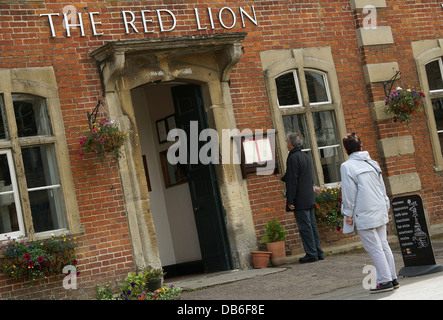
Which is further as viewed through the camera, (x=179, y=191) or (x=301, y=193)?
(x=179, y=191)

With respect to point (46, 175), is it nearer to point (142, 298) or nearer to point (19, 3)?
point (19, 3)

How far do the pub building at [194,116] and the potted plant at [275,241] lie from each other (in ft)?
1.02

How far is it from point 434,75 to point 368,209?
23.1 ft

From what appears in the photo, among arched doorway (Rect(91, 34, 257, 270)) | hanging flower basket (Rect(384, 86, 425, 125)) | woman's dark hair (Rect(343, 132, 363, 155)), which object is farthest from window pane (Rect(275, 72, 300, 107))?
woman's dark hair (Rect(343, 132, 363, 155))

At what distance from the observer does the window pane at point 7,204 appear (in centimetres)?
1066

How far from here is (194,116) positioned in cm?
1283

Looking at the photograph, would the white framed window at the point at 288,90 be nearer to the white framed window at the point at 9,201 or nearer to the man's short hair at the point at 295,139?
the man's short hair at the point at 295,139

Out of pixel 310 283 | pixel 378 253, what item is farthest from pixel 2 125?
pixel 378 253

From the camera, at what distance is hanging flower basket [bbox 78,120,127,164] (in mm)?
10961

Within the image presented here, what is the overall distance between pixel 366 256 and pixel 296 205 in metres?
1.39

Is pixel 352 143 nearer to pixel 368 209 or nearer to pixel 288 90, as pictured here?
pixel 368 209

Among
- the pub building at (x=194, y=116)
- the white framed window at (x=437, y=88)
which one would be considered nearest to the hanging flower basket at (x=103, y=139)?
the pub building at (x=194, y=116)

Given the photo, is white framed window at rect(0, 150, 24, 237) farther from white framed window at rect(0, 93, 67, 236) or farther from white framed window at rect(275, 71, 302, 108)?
white framed window at rect(275, 71, 302, 108)

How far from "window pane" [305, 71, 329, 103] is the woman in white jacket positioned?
16.3 feet
